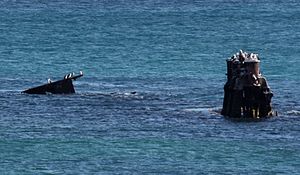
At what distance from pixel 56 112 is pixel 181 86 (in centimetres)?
1864

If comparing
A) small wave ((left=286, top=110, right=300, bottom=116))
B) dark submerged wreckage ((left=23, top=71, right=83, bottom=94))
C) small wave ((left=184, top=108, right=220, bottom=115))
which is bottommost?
small wave ((left=286, top=110, right=300, bottom=116))

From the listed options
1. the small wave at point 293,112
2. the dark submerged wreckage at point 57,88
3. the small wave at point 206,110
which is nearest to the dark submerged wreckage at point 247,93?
the small wave at point 293,112

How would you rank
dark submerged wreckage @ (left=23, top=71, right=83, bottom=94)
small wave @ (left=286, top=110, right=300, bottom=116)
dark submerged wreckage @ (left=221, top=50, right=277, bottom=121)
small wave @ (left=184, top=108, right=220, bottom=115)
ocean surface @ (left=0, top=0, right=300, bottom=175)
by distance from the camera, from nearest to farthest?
ocean surface @ (left=0, top=0, right=300, bottom=175) → dark submerged wreckage @ (left=221, top=50, right=277, bottom=121) → small wave @ (left=286, top=110, right=300, bottom=116) → small wave @ (left=184, top=108, right=220, bottom=115) → dark submerged wreckage @ (left=23, top=71, right=83, bottom=94)

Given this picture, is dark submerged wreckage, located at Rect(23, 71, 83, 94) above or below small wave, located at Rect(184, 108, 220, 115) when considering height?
above

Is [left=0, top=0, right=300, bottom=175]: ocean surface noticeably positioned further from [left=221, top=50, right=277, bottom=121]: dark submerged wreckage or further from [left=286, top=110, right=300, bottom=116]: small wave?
[left=221, top=50, right=277, bottom=121]: dark submerged wreckage

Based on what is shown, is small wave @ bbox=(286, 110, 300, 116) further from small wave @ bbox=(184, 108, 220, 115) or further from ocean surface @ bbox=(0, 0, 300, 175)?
small wave @ bbox=(184, 108, 220, 115)

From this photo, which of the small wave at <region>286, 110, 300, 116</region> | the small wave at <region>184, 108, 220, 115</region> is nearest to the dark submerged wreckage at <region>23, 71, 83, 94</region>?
the small wave at <region>184, 108, 220, 115</region>

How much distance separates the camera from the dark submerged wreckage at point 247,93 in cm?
13025

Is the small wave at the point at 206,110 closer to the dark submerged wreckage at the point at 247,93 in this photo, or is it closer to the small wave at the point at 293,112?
the dark submerged wreckage at the point at 247,93

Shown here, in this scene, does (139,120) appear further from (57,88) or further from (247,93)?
(57,88)

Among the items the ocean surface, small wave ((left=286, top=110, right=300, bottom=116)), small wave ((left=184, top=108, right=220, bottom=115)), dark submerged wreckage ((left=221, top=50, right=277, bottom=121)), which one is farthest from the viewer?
small wave ((left=184, top=108, right=220, bottom=115))

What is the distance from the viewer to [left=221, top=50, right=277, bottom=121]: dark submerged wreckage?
130m

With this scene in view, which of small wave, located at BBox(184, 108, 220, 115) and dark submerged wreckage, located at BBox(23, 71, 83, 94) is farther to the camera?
A: dark submerged wreckage, located at BBox(23, 71, 83, 94)

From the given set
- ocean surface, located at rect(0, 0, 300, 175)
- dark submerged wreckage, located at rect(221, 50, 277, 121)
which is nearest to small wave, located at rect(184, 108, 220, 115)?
ocean surface, located at rect(0, 0, 300, 175)
